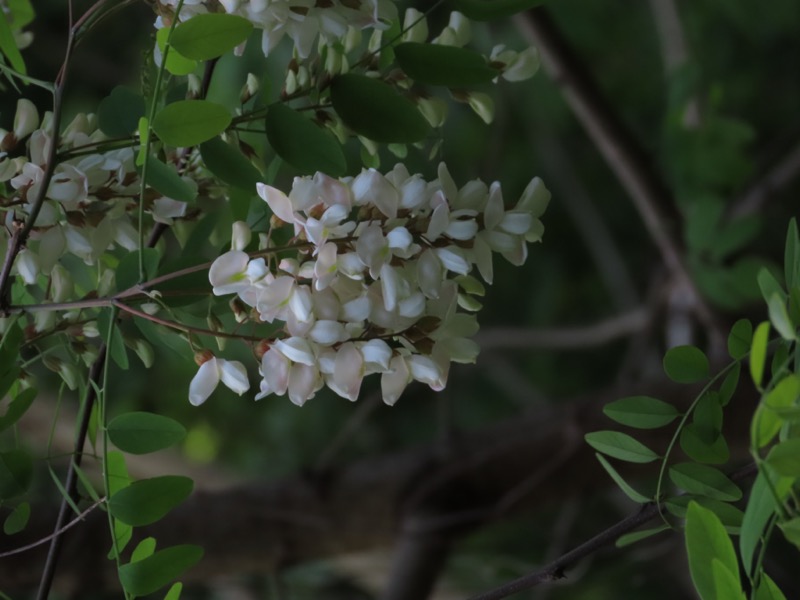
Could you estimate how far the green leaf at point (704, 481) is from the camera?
10.9 inches

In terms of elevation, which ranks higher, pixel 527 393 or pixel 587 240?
pixel 587 240

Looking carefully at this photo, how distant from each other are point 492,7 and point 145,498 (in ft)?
0.61

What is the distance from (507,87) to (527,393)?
0.43 m

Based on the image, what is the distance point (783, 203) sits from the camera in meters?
1.39

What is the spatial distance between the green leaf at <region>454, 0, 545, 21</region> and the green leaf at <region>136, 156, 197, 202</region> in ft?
0.35

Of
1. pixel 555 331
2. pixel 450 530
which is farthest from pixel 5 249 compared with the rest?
pixel 555 331

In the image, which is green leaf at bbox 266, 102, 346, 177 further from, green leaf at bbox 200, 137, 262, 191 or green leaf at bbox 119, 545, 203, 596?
green leaf at bbox 119, 545, 203, 596

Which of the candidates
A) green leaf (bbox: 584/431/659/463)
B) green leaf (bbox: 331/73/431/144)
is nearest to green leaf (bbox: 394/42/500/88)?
green leaf (bbox: 331/73/431/144)

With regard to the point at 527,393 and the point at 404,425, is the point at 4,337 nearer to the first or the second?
the point at 527,393

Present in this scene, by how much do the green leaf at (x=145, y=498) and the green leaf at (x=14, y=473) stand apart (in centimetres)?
4

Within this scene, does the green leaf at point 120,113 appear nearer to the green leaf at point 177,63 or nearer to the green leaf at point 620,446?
the green leaf at point 177,63

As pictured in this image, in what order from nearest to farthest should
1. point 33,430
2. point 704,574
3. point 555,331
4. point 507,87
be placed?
point 704,574 < point 555,331 < point 33,430 < point 507,87

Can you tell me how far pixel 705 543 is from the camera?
0.24 metres

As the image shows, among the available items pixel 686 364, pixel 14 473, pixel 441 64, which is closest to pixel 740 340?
pixel 686 364
